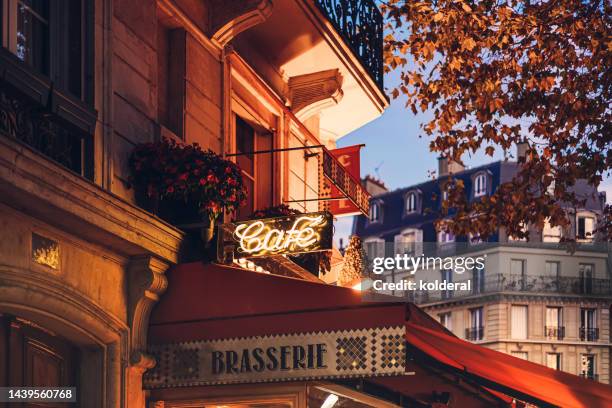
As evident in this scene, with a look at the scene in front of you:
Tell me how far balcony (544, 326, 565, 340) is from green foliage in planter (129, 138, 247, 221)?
6559cm

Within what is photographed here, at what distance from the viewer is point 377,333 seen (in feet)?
29.6

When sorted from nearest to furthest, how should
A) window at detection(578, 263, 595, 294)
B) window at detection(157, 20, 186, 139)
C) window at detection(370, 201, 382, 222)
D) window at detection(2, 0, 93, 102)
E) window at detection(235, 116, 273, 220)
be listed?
1. window at detection(2, 0, 93, 102)
2. window at detection(157, 20, 186, 139)
3. window at detection(235, 116, 273, 220)
4. window at detection(578, 263, 595, 294)
5. window at detection(370, 201, 382, 222)

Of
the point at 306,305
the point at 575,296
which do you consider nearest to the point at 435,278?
the point at 575,296

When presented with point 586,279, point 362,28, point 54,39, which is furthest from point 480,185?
point 54,39

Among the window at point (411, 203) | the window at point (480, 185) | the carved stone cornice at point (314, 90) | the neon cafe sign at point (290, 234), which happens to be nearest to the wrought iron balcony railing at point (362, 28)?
the carved stone cornice at point (314, 90)

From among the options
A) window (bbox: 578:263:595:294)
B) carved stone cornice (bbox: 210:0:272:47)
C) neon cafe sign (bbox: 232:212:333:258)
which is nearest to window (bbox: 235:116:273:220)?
carved stone cornice (bbox: 210:0:272:47)

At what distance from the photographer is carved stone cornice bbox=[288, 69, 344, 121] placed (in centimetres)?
1419

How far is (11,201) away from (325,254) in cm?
593

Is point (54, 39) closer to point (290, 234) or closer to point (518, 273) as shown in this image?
point (290, 234)

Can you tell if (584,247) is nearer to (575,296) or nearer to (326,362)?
(575,296)

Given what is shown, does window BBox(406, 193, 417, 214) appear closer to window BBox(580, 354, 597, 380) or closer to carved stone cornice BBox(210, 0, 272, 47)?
window BBox(580, 354, 597, 380)

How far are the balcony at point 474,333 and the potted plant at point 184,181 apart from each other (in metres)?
64.8

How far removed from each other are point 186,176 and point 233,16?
8.43 feet

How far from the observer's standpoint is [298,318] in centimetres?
927
